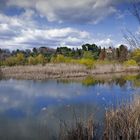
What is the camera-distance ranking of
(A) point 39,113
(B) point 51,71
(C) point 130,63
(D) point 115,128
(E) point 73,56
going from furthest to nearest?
(E) point 73,56, (C) point 130,63, (B) point 51,71, (A) point 39,113, (D) point 115,128

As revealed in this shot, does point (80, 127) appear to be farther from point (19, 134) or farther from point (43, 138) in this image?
point (19, 134)

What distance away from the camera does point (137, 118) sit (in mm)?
5234

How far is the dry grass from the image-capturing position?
523 centimetres

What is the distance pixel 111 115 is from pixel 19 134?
2088mm

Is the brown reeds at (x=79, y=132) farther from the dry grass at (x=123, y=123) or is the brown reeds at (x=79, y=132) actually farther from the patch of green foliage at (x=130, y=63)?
the patch of green foliage at (x=130, y=63)

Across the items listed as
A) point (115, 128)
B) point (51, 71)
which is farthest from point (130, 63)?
point (115, 128)

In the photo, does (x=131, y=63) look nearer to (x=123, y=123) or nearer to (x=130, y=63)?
(x=130, y=63)

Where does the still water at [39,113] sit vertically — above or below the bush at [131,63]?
below

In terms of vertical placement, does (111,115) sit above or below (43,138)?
above

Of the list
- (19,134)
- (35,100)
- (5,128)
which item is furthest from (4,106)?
(19,134)

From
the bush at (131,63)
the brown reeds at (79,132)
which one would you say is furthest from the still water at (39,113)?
the bush at (131,63)

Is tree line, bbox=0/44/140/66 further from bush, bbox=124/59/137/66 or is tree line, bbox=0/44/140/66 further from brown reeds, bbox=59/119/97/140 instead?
brown reeds, bbox=59/119/97/140

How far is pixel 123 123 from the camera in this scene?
5.30 metres

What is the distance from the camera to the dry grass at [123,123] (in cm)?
523
